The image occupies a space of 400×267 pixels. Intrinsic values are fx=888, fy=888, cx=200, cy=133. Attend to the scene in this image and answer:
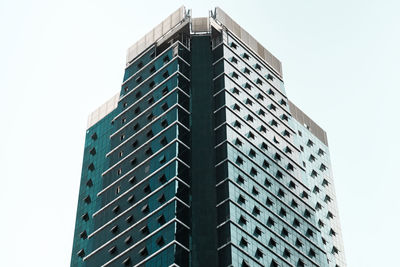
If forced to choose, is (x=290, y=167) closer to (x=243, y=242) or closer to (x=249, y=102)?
(x=249, y=102)

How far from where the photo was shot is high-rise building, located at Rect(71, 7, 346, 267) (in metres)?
79.7

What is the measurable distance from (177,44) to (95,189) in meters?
17.9

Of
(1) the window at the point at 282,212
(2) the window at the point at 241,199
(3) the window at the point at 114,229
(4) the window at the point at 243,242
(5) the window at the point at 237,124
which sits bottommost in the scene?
(4) the window at the point at 243,242

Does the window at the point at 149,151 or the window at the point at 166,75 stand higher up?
the window at the point at 166,75

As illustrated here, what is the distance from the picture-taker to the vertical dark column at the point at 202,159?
7788 cm

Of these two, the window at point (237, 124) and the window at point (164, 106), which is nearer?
the window at point (237, 124)

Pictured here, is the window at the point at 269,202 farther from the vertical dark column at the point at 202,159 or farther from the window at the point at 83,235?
the window at the point at 83,235

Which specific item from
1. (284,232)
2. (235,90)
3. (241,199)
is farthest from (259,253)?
(235,90)

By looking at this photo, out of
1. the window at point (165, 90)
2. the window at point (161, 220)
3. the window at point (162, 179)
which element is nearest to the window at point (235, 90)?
the window at point (165, 90)

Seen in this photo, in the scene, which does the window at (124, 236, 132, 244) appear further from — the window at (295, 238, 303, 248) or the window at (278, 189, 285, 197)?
the window at (278, 189, 285, 197)

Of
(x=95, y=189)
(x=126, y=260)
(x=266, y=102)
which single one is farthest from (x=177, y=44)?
(x=126, y=260)

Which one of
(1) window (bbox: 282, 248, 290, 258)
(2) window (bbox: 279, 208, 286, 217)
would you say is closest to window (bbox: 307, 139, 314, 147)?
(2) window (bbox: 279, 208, 286, 217)

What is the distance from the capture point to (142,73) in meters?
98.2

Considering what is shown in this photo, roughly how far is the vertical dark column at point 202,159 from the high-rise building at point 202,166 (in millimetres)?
105
